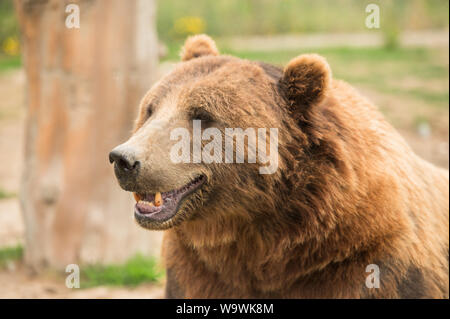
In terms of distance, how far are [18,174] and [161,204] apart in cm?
713

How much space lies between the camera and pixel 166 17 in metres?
17.0

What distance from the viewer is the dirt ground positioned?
5383 mm

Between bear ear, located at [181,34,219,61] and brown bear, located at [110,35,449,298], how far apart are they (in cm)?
33

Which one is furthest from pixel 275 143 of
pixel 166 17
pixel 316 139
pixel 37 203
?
pixel 166 17

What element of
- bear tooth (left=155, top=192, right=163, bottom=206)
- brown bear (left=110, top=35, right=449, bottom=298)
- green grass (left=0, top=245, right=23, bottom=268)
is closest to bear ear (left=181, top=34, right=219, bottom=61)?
brown bear (left=110, top=35, right=449, bottom=298)

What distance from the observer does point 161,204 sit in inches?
127

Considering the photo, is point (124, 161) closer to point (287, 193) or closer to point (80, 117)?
point (287, 193)

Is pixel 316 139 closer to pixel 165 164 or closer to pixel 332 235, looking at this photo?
pixel 332 235

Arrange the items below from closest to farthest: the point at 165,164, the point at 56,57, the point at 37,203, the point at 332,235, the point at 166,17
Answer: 1. the point at 165,164
2. the point at 332,235
3. the point at 56,57
4. the point at 37,203
5. the point at 166,17

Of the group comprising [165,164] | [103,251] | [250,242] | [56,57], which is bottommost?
[103,251]

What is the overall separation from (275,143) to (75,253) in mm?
3247

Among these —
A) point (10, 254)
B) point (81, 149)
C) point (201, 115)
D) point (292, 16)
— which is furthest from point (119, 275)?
point (292, 16)

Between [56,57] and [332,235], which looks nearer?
[332,235]

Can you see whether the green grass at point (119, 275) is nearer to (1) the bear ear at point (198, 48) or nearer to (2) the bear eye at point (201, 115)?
(1) the bear ear at point (198, 48)
